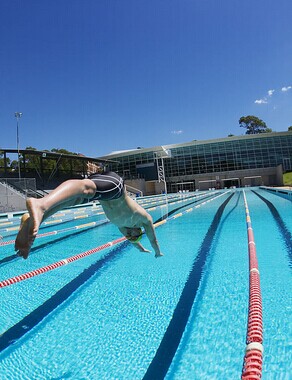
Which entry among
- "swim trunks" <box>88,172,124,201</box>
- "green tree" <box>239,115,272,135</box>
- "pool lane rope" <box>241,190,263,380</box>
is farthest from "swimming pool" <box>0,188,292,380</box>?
"green tree" <box>239,115,272,135</box>

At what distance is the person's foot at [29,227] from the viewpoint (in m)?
1.59

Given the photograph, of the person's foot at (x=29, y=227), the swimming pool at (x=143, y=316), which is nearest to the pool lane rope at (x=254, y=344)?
the swimming pool at (x=143, y=316)

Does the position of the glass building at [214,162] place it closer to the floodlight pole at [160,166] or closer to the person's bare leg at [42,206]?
the floodlight pole at [160,166]

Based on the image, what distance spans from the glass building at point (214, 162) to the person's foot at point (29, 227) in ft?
137

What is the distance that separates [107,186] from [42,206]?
622 millimetres

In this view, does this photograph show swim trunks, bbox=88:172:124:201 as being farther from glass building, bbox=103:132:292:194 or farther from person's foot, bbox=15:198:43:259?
glass building, bbox=103:132:292:194

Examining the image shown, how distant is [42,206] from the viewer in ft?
5.47

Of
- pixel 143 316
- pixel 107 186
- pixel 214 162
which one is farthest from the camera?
pixel 214 162

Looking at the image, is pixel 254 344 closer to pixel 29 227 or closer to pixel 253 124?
pixel 29 227

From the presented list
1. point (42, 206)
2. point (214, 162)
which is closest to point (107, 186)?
point (42, 206)

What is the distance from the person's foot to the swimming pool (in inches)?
49.2

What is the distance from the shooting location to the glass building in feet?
148

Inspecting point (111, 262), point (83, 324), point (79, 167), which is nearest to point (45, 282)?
point (111, 262)

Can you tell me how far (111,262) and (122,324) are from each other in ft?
7.99
